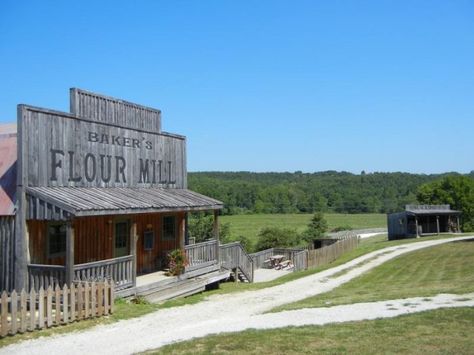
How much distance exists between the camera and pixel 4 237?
14664 mm

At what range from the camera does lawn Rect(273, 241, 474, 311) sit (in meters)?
16.6

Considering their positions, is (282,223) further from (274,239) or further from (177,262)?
(177,262)

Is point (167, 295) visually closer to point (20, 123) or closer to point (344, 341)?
point (20, 123)

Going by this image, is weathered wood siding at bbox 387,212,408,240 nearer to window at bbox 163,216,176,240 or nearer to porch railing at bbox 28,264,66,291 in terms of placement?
window at bbox 163,216,176,240

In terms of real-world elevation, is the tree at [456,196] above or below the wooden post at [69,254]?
above

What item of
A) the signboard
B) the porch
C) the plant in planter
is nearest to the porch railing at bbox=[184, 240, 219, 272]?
the porch

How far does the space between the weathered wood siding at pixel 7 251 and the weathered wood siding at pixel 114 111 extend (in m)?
4.23

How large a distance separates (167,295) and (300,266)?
1621 centimetres

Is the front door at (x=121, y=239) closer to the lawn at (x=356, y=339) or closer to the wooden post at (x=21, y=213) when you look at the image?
the wooden post at (x=21, y=213)

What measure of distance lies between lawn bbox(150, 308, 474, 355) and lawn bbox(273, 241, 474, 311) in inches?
139

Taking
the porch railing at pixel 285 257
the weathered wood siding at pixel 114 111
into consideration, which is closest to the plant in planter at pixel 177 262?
the weathered wood siding at pixel 114 111

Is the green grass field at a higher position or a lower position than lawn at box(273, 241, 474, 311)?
higher

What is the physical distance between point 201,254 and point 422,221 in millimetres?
40847

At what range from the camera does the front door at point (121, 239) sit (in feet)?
61.0
